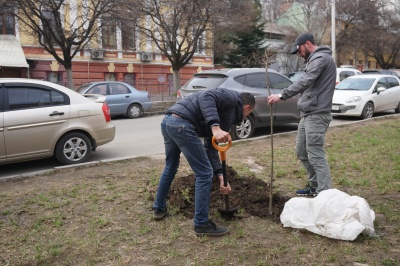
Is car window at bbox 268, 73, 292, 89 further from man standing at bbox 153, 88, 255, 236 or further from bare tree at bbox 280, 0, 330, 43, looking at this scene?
bare tree at bbox 280, 0, 330, 43

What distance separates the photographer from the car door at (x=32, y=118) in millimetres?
6516

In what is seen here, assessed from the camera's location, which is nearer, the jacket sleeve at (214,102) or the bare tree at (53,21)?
the jacket sleeve at (214,102)

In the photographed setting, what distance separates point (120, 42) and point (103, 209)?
91.7 feet

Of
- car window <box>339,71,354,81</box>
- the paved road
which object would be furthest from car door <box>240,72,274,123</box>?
car window <box>339,71,354,81</box>

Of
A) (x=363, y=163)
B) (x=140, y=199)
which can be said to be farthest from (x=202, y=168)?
(x=363, y=163)

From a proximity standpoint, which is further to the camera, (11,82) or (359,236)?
(11,82)

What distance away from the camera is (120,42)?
3103cm

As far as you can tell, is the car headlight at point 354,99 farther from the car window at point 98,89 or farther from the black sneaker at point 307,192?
the black sneaker at point 307,192

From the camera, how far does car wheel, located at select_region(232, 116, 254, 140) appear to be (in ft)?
31.4

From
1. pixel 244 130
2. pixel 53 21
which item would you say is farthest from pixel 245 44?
pixel 244 130

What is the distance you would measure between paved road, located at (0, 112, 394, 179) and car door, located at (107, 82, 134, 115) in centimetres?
182

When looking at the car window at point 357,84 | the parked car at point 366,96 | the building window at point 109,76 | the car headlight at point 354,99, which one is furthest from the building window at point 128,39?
the car headlight at point 354,99

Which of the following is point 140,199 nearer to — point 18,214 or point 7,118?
point 18,214

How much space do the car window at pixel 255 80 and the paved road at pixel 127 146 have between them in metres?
1.33
